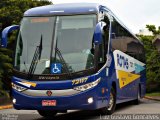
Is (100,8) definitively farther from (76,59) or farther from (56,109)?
(56,109)

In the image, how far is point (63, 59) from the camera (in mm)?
12203

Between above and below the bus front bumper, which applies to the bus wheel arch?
below

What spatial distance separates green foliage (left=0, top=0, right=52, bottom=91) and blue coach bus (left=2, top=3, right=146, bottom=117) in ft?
38.5

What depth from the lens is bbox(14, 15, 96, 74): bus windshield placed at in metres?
12.2

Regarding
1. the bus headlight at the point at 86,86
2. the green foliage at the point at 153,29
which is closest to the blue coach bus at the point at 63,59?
the bus headlight at the point at 86,86

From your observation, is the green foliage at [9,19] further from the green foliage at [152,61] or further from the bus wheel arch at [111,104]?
the bus wheel arch at [111,104]

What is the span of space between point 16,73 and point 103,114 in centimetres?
342

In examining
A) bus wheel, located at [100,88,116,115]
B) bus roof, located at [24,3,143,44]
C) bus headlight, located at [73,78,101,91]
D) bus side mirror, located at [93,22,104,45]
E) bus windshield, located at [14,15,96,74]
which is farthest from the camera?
bus wheel, located at [100,88,116,115]

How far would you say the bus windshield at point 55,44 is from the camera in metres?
12.2

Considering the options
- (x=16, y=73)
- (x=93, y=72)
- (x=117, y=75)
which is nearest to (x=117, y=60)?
(x=117, y=75)

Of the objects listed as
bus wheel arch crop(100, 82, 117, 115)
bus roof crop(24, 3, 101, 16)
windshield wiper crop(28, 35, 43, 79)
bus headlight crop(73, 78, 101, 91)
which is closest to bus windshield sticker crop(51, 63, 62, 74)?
windshield wiper crop(28, 35, 43, 79)

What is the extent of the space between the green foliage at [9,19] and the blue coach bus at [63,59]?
11.7m

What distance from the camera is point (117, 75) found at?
15.4 meters

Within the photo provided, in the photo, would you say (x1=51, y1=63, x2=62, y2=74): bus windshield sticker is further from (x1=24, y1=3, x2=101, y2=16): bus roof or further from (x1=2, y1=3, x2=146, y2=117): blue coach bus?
(x1=24, y1=3, x2=101, y2=16): bus roof
